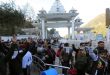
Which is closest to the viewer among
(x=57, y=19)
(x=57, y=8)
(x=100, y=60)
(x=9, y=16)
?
(x=100, y=60)

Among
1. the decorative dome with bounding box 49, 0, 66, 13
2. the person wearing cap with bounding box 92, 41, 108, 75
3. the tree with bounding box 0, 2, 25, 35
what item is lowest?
the person wearing cap with bounding box 92, 41, 108, 75

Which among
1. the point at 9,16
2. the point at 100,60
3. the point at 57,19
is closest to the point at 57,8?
the point at 57,19

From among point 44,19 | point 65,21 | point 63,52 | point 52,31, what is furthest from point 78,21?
point 63,52

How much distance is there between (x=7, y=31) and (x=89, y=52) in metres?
60.1

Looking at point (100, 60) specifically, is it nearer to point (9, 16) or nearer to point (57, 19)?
point (9, 16)

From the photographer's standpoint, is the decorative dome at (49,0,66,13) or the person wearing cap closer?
the person wearing cap

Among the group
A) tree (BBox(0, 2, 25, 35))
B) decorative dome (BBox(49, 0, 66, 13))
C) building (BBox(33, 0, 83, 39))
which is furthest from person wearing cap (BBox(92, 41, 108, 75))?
decorative dome (BBox(49, 0, 66, 13))

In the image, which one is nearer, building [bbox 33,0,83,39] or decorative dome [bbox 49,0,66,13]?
building [bbox 33,0,83,39]

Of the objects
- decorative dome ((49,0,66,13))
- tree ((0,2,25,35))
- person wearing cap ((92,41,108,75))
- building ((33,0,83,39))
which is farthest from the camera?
decorative dome ((49,0,66,13))

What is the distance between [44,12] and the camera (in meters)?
76.1

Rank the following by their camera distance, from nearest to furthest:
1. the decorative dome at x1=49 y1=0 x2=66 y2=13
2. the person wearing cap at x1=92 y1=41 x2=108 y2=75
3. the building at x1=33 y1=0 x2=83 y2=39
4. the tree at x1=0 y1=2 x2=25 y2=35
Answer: the person wearing cap at x1=92 y1=41 x2=108 y2=75
the tree at x1=0 y1=2 x2=25 y2=35
the building at x1=33 y1=0 x2=83 y2=39
the decorative dome at x1=49 y1=0 x2=66 y2=13

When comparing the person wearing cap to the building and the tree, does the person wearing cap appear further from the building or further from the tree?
the building

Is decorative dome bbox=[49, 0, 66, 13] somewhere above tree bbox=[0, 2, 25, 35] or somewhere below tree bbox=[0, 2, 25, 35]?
above

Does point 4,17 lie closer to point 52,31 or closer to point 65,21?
point 65,21
